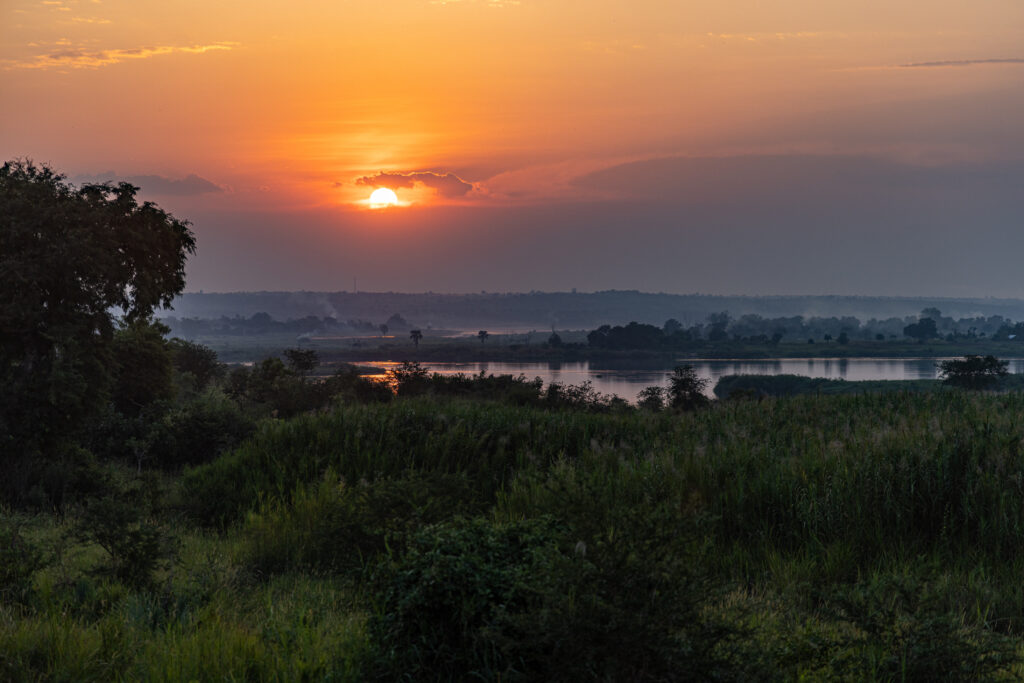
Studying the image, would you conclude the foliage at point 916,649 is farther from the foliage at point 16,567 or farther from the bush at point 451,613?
the foliage at point 16,567

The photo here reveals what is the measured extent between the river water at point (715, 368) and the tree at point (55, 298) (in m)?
104

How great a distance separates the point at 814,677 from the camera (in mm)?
5660

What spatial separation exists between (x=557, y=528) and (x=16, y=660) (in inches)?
152

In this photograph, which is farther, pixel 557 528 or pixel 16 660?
pixel 557 528

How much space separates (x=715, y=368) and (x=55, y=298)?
498 feet

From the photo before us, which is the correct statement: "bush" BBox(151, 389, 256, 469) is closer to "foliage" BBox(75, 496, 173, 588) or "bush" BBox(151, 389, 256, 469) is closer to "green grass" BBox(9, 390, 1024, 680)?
"green grass" BBox(9, 390, 1024, 680)

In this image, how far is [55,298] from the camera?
66.0 ft

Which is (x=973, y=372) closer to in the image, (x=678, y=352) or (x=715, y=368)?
(x=715, y=368)

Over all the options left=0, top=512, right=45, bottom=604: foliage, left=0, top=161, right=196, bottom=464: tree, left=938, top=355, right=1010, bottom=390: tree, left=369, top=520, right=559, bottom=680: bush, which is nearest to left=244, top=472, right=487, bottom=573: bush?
left=0, top=512, right=45, bottom=604: foliage

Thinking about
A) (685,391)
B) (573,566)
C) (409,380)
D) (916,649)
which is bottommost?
(685,391)

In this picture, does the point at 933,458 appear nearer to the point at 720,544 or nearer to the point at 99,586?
the point at 720,544

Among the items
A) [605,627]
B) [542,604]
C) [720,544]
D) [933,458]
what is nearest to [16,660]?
[542,604]

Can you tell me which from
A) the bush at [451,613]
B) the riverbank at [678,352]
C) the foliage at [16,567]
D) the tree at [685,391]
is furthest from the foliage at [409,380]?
the riverbank at [678,352]

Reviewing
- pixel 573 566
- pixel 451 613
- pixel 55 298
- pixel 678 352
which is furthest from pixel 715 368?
pixel 573 566
